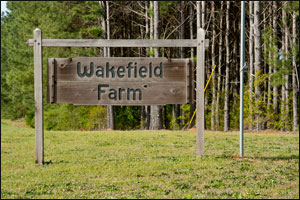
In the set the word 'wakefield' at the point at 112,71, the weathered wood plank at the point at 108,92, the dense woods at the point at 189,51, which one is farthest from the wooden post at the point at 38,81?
the dense woods at the point at 189,51

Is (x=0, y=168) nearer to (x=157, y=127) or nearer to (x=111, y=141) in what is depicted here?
(x=111, y=141)

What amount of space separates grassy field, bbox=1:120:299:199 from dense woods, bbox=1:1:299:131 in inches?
365

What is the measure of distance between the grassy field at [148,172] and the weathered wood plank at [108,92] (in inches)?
48.3

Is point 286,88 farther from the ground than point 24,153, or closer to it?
farther from the ground

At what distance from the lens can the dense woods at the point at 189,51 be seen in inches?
750

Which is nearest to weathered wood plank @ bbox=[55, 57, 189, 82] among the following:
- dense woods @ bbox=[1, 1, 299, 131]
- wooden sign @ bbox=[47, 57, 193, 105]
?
wooden sign @ bbox=[47, 57, 193, 105]

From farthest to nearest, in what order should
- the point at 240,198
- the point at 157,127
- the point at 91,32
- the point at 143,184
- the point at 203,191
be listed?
the point at 91,32 → the point at 157,127 → the point at 143,184 → the point at 203,191 → the point at 240,198

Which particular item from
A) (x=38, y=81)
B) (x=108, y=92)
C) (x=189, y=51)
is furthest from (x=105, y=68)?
(x=189, y=51)

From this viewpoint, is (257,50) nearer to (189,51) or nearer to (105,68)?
(189,51)

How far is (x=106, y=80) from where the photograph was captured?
7.19 metres

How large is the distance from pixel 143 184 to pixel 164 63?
2539 millimetres

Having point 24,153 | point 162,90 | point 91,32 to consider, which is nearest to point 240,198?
point 162,90

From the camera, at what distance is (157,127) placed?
18609mm

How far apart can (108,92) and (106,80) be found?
0.23m
